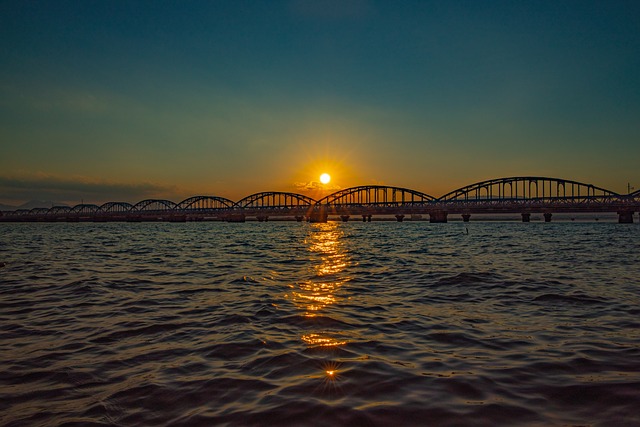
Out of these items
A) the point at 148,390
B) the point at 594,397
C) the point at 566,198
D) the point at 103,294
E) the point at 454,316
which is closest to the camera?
the point at 594,397

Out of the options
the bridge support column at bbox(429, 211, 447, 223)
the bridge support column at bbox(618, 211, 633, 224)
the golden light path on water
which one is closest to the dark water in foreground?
the golden light path on water

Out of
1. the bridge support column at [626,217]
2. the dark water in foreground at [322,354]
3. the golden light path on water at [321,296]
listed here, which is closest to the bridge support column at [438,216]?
the bridge support column at [626,217]

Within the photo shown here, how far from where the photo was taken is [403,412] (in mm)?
4430

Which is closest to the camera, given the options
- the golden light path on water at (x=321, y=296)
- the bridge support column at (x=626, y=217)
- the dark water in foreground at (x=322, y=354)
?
the dark water in foreground at (x=322, y=354)

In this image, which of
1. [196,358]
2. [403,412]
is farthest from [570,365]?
[196,358]

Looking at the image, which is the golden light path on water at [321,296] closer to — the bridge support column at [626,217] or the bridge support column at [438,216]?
the bridge support column at [626,217]

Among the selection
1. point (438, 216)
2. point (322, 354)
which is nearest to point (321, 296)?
point (322, 354)

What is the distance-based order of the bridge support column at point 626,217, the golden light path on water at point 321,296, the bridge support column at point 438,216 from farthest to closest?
the bridge support column at point 438,216 < the bridge support column at point 626,217 < the golden light path on water at point 321,296

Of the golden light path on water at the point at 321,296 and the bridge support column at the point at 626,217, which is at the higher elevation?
the bridge support column at the point at 626,217

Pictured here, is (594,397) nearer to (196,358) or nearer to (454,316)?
(454,316)

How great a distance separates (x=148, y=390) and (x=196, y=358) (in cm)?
133

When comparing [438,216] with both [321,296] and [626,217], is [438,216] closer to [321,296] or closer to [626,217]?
[626,217]

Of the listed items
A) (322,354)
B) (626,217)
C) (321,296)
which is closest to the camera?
(322,354)

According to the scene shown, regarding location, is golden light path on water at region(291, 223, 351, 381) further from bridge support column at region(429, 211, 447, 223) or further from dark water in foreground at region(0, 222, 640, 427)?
bridge support column at region(429, 211, 447, 223)
